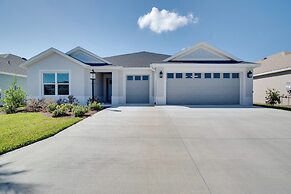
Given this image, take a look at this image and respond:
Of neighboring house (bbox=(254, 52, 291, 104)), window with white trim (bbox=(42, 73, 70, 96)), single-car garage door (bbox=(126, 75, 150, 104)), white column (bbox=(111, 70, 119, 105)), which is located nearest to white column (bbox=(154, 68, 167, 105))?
single-car garage door (bbox=(126, 75, 150, 104))

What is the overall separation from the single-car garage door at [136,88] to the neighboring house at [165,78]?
0.31 feet

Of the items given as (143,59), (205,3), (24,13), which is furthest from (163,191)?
(143,59)

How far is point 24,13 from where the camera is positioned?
11.8 metres

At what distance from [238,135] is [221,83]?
1075 centimetres

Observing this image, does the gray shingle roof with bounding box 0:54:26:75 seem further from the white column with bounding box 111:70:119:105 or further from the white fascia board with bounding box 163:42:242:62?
the white fascia board with bounding box 163:42:242:62

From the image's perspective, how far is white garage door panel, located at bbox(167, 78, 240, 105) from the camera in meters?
16.0

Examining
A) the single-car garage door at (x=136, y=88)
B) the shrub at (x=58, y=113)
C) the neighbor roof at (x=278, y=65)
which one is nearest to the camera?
the shrub at (x=58, y=113)

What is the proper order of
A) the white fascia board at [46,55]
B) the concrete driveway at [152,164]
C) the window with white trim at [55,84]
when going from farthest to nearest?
the window with white trim at [55,84] < the white fascia board at [46,55] < the concrete driveway at [152,164]

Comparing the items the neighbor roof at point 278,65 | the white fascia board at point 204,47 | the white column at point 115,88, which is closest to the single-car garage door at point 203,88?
the white fascia board at point 204,47

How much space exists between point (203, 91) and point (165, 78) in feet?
11.5

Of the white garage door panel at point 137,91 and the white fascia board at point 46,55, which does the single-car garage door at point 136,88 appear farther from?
the white fascia board at point 46,55

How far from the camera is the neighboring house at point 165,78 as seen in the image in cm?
1557

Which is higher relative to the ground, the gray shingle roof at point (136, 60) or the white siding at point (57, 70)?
the gray shingle roof at point (136, 60)

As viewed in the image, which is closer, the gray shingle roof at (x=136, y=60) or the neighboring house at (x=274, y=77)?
the gray shingle roof at (x=136, y=60)
